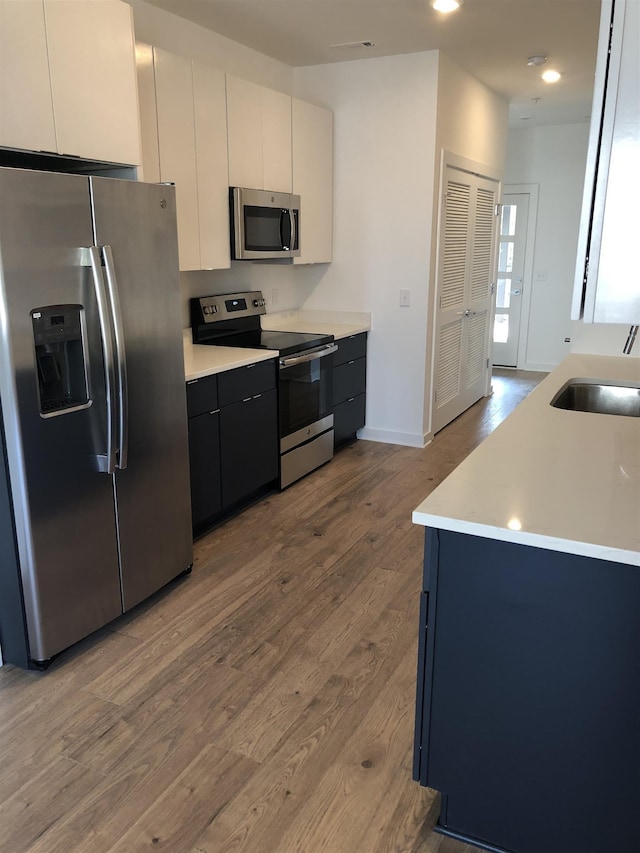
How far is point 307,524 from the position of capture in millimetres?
3666

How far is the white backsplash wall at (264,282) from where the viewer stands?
156 inches

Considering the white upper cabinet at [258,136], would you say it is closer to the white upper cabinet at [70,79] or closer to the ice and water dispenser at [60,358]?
the white upper cabinet at [70,79]

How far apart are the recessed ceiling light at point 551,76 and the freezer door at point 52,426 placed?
4.07 metres

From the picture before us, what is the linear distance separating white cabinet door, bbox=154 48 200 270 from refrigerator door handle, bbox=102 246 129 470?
1011mm

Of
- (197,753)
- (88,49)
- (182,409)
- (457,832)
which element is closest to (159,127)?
(88,49)

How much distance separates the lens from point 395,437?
5.10 m

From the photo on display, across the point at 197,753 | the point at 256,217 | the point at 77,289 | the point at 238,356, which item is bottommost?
the point at 197,753

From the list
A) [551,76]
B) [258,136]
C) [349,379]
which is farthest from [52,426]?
[551,76]

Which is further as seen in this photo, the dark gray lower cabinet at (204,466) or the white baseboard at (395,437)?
the white baseboard at (395,437)

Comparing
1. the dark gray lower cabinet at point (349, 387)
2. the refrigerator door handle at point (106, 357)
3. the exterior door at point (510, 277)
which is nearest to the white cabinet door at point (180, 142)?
the refrigerator door handle at point (106, 357)

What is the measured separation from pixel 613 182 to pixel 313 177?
353 cm

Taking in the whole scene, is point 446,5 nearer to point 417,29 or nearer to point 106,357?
point 417,29

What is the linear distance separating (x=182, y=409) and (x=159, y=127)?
1403mm

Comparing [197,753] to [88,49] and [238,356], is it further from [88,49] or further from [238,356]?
[88,49]
